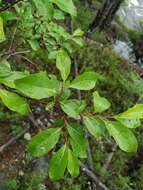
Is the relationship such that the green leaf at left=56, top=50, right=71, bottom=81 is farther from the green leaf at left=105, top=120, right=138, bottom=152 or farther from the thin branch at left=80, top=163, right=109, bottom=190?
the thin branch at left=80, top=163, right=109, bottom=190

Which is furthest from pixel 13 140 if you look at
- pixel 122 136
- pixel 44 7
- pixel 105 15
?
pixel 105 15

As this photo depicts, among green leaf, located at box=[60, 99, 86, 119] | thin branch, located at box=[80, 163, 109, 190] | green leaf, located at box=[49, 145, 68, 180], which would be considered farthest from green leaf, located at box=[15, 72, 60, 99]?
thin branch, located at box=[80, 163, 109, 190]

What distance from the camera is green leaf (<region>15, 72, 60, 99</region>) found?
1.07m

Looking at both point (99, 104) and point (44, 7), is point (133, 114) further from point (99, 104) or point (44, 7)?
point (44, 7)

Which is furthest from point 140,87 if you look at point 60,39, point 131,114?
point 131,114

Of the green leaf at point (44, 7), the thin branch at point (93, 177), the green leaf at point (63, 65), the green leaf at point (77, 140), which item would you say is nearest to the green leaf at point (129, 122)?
the green leaf at point (77, 140)

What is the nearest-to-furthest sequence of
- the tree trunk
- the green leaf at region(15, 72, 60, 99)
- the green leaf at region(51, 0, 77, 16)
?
the green leaf at region(15, 72, 60, 99)
the green leaf at region(51, 0, 77, 16)
the tree trunk

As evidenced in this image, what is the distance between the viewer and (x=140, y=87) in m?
6.70

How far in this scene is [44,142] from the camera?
3.90 ft

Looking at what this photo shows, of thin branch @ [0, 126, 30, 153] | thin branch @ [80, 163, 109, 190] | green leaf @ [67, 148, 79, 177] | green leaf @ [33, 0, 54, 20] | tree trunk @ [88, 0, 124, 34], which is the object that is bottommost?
tree trunk @ [88, 0, 124, 34]

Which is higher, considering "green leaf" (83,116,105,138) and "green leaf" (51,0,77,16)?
"green leaf" (51,0,77,16)

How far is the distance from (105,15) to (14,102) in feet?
33.2

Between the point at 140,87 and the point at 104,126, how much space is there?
5583 millimetres

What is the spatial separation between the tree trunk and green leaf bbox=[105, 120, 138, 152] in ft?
31.2
